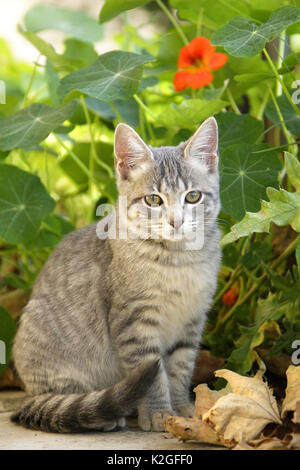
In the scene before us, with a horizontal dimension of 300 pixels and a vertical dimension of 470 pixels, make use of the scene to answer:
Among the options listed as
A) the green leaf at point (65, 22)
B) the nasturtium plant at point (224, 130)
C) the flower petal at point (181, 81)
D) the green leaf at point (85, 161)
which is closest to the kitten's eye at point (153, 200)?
the nasturtium plant at point (224, 130)

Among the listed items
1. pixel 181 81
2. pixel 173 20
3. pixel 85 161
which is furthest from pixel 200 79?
pixel 85 161

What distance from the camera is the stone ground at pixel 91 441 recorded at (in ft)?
6.38

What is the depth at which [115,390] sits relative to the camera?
6.69 ft

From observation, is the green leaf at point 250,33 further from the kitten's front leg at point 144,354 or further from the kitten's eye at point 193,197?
the kitten's front leg at point 144,354

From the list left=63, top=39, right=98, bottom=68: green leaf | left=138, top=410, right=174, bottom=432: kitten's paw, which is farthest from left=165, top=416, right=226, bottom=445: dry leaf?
left=63, top=39, right=98, bottom=68: green leaf

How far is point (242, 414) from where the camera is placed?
6.05 ft

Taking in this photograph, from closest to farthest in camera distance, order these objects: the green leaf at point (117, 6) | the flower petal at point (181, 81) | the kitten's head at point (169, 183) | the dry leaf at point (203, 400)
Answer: the dry leaf at point (203, 400) < the kitten's head at point (169, 183) < the flower petal at point (181, 81) < the green leaf at point (117, 6)

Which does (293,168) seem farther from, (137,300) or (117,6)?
(117,6)

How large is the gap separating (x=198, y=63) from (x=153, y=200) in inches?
31.8

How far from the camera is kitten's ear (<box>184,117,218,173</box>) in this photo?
2363mm

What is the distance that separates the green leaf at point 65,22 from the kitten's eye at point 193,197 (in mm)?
1762

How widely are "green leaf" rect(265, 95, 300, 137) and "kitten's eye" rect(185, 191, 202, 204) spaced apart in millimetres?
587
